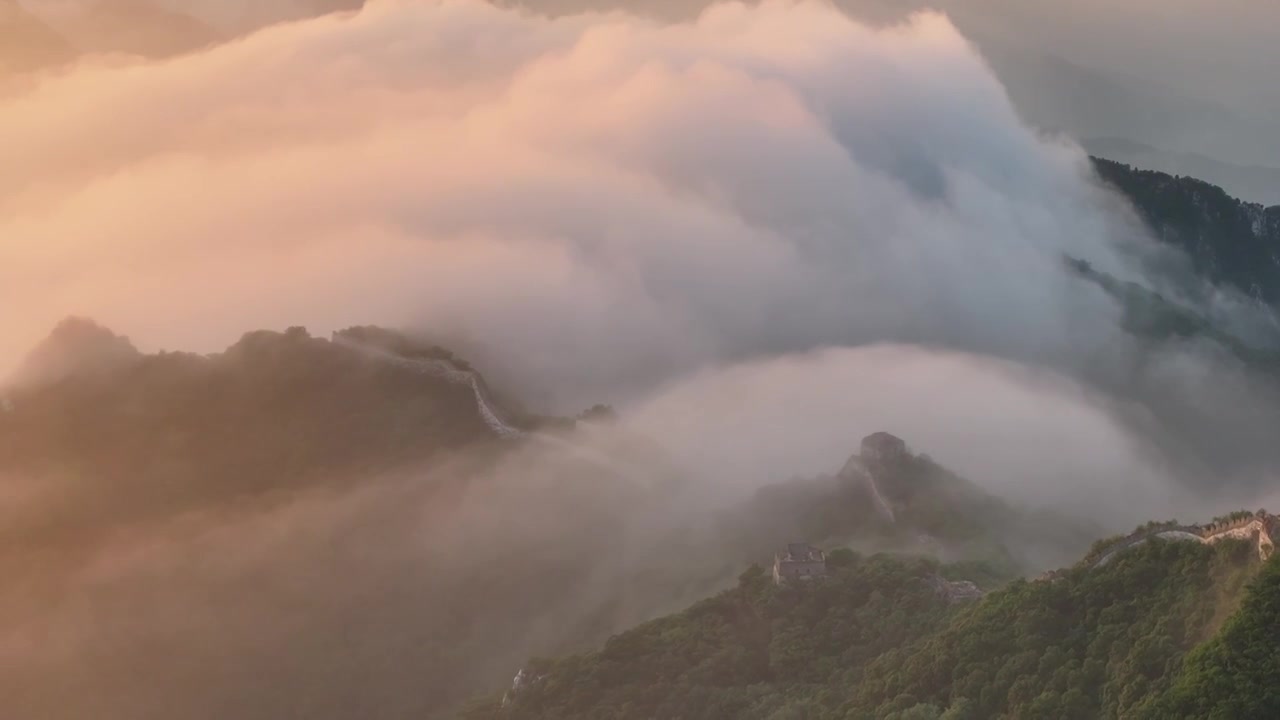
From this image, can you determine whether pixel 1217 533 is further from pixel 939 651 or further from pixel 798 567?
pixel 798 567

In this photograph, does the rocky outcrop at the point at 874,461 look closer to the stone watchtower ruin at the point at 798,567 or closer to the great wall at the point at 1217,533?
the stone watchtower ruin at the point at 798,567

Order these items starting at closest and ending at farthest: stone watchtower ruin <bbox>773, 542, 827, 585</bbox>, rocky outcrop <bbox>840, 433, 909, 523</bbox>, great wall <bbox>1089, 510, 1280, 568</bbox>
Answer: great wall <bbox>1089, 510, 1280, 568</bbox> < stone watchtower ruin <bbox>773, 542, 827, 585</bbox> < rocky outcrop <bbox>840, 433, 909, 523</bbox>

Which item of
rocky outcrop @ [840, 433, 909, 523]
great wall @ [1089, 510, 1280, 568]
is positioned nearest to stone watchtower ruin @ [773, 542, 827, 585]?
rocky outcrop @ [840, 433, 909, 523]

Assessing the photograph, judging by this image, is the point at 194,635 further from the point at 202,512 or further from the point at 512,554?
the point at 512,554

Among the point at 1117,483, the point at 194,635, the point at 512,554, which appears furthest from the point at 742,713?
the point at 1117,483

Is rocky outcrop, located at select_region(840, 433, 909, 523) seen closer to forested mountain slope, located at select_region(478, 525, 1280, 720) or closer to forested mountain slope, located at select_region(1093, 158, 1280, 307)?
forested mountain slope, located at select_region(478, 525, 1280, 720)

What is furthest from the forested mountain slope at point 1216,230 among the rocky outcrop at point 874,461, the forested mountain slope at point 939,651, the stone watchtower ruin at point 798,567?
the forested mountain slope at point 939,651

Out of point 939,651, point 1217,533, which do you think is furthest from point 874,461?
point 1217,533

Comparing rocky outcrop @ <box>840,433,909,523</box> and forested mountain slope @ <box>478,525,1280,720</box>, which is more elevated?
rocky outcrop @ <box>840,433,909,523</box>
